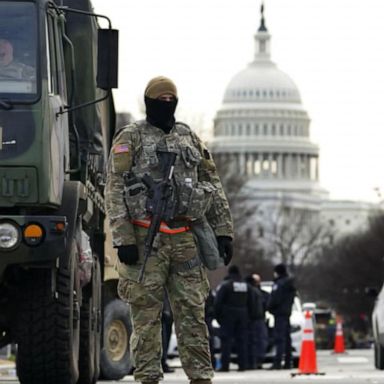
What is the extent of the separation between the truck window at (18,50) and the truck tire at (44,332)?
114 centimetres

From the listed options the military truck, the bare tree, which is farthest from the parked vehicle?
the bare tree

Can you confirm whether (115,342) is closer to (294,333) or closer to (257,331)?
(257,331)

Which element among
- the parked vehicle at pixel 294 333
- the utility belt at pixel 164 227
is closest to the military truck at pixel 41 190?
the utility belt at pixel 164 227

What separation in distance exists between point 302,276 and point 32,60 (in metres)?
140

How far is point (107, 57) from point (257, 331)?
18.1 m

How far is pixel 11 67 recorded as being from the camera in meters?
13.7

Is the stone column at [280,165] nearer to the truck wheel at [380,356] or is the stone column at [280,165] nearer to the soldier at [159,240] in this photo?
the truck wheel at [380,356]

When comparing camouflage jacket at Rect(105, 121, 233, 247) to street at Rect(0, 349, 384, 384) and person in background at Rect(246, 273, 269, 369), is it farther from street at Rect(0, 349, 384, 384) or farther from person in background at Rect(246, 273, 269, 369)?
person in background at Rect(246, 273, 269, 369)

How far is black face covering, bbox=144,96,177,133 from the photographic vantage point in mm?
12320

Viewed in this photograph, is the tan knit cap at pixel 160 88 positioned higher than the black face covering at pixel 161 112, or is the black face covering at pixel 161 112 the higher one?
the tan knit cap at pixel 160 88

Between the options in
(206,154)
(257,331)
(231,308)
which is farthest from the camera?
(257,331)

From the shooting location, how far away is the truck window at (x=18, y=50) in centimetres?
1366

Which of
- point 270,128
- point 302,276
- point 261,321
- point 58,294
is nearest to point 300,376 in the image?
point 261,321

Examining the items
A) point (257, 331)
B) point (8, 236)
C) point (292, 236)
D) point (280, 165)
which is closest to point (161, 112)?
point (8, 236)
